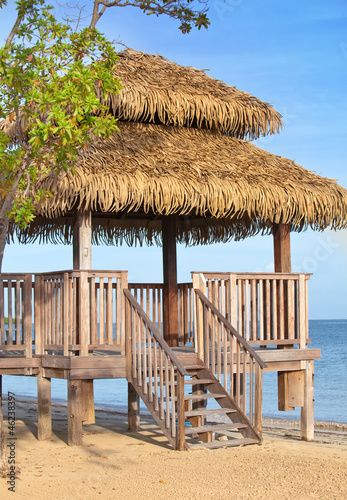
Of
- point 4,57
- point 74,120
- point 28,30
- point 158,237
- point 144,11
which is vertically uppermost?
point 144,11

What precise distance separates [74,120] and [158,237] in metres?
6.50

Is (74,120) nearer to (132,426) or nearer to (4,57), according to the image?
(4,57)


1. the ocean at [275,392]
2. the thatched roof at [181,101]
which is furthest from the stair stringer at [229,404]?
the ocean at [275,392]

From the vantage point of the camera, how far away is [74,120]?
7594 millimetres

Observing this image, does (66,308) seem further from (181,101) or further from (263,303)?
(181,101)

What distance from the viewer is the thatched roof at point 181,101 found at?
11.2 metres

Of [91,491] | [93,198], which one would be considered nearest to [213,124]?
[93,198]

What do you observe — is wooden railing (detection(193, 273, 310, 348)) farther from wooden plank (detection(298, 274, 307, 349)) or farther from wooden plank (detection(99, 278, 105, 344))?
wooden plank (detection(99, 278, 105, 344))

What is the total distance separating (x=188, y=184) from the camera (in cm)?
997

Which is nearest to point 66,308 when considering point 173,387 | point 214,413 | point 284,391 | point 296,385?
point 173,387

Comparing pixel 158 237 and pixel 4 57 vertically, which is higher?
pixel 4 57

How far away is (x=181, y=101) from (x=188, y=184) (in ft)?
7.35

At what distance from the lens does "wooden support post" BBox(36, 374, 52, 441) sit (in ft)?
33.6

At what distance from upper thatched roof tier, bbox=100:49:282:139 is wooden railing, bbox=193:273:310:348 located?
9.70 feet
